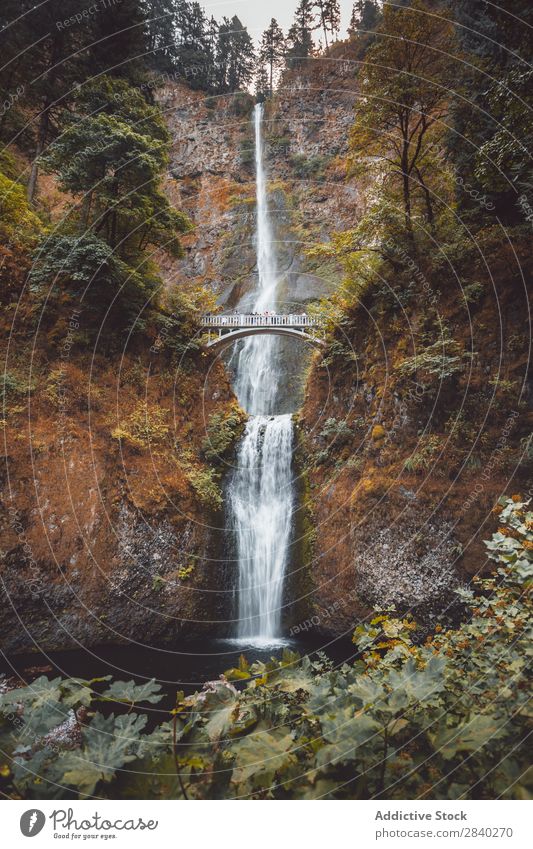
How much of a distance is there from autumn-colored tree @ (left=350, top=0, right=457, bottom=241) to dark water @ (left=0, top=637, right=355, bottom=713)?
13647mm

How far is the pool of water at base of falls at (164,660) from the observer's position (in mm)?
10828

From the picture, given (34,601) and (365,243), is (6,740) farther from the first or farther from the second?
(365,243)

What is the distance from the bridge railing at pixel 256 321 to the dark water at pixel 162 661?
43.7 ft

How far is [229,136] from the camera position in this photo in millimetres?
41062

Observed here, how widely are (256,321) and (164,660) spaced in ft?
48.6

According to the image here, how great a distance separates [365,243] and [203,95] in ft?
150

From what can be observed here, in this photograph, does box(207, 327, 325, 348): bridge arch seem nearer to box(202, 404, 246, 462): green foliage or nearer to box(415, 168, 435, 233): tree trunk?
box(202, 404, 246, 462): green foliage

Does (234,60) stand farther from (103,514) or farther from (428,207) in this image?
(103,514)

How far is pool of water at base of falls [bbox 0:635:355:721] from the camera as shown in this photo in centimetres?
1083

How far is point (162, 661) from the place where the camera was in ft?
39.5

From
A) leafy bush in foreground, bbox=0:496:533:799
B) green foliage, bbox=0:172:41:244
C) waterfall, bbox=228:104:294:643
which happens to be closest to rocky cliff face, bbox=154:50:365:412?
waterfall, bbox=228:104:294:643
